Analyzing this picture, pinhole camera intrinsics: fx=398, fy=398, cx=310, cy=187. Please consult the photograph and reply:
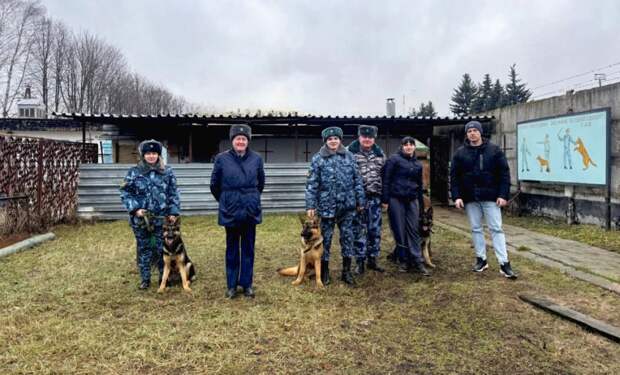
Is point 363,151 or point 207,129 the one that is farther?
point 207,129

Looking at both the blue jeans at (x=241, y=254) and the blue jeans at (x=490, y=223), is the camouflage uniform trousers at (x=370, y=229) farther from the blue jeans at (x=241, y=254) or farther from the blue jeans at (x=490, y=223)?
the blue jeans at (x=241, y=254)

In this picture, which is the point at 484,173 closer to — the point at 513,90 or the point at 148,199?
the point at 148,199

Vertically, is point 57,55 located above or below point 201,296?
above

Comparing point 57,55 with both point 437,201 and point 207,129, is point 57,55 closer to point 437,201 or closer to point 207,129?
point 207,129

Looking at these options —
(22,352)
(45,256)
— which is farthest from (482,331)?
(45,256)

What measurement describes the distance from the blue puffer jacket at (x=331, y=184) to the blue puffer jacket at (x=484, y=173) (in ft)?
4.57

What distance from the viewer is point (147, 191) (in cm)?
426

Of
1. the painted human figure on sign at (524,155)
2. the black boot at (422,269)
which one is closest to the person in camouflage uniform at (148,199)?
the black boot at (422,269)

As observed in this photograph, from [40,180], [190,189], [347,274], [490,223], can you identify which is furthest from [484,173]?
[40,180]

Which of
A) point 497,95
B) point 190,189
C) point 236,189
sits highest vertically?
point 497,95

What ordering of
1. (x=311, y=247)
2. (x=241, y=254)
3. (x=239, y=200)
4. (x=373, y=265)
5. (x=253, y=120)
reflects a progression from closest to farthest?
(x=239, y=200) < (x=241, y=254) < (x=311, y=247) < (x=373, y=265) < (x=253, y=120)

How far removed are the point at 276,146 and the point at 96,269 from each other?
7859mm

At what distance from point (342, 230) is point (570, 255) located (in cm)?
353

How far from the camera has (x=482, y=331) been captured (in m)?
3.18
